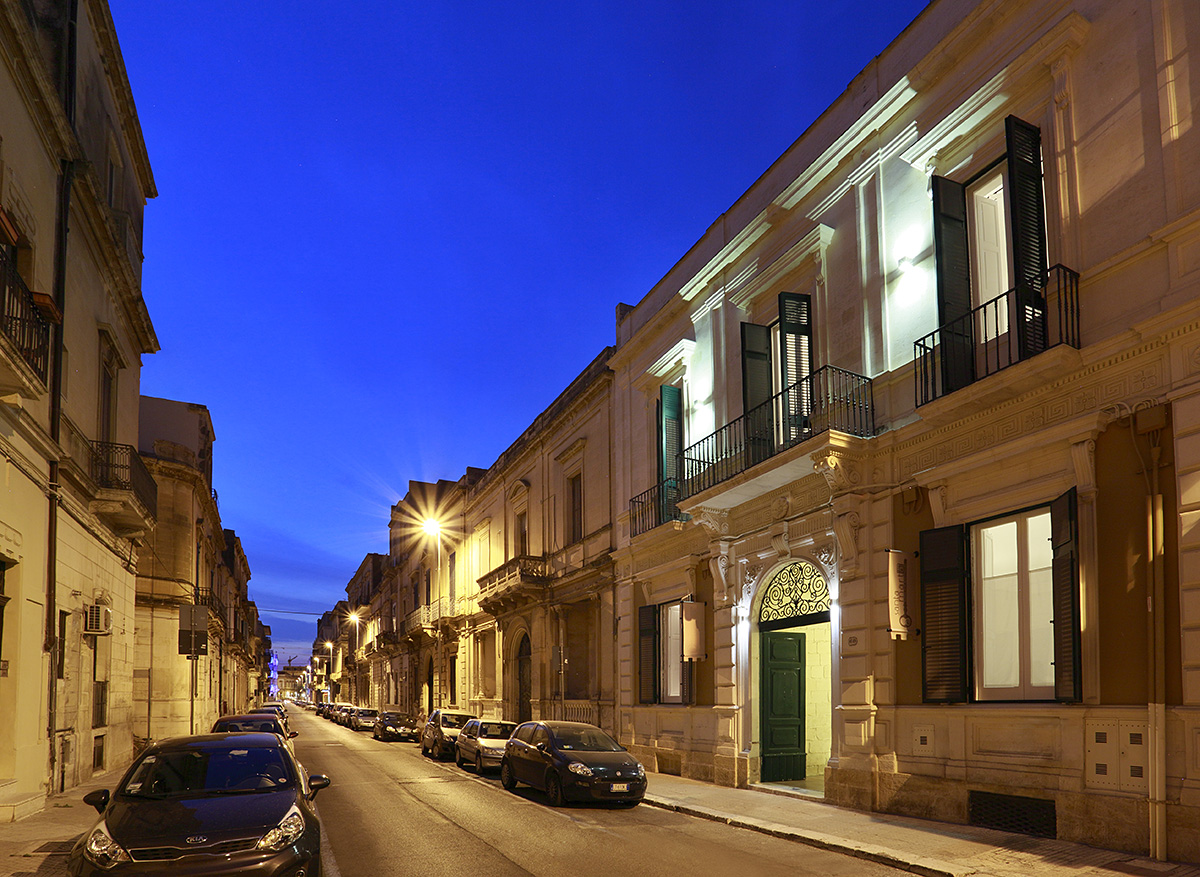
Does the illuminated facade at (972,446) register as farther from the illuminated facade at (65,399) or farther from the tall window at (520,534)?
the tall window at (520,534)

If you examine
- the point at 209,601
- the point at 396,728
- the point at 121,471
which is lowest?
the point at 396,728

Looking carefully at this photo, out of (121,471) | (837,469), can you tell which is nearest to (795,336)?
(837,469)

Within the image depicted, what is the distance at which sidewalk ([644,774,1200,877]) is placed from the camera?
9562 mm

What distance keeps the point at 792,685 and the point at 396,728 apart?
79.3 feet

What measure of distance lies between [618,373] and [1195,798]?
58.9 feet

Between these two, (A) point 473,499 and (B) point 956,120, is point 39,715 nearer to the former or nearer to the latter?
(B) point 956,120

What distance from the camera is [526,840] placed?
38.8 feet

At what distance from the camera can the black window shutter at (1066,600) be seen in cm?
1083

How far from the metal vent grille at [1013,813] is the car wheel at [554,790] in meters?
6.33

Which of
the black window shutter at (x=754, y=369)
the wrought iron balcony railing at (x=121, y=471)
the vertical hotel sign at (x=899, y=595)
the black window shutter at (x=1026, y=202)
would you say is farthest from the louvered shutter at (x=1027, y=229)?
the wrought iron balcony railing at (x=121, y=471)

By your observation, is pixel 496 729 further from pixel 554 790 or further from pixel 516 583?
pixel 554 790

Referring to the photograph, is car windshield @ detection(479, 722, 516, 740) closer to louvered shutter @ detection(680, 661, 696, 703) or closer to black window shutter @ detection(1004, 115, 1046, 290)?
louvered shutter @ detection(680, 661, 696, 703)

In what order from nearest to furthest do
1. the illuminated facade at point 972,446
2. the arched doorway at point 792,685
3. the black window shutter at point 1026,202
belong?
the illuminated facade at point 972,446
the black window shutter at point 1026,202
the arched doorway at point 792,685

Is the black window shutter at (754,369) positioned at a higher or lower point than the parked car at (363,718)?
higher
